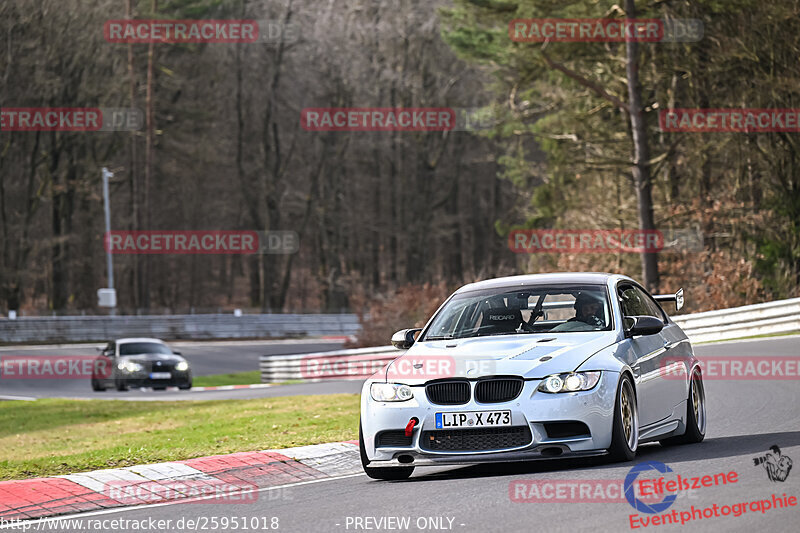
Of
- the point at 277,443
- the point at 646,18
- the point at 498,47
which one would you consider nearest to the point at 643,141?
the point at 646,18

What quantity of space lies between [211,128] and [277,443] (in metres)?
58.3

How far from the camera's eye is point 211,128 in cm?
6925

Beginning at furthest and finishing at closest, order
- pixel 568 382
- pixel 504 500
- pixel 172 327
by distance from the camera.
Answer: pixel 172 327 → pixel 568 382 → pixel 504 500

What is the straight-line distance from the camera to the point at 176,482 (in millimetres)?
9758

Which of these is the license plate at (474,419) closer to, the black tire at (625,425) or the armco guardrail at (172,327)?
the black tire at (625,425)

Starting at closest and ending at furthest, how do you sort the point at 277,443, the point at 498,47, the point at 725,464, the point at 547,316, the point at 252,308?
the point at 725,464 < the point at 547,316 < the point at 277,443 < the point at 498,47 < the point at 252,308

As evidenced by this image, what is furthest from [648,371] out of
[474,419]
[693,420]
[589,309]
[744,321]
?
[744,321]

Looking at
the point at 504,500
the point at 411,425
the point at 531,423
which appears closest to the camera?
the point at 504,500

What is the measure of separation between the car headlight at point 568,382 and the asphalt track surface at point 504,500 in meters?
0.61

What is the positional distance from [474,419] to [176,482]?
250cm

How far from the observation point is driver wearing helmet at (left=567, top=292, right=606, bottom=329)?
10.3 metres

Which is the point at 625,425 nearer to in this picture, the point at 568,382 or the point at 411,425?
the point at 568,382

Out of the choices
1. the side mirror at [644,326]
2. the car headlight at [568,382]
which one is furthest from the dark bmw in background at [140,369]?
the car headlight at [568,382]

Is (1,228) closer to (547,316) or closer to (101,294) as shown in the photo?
(101,294)
